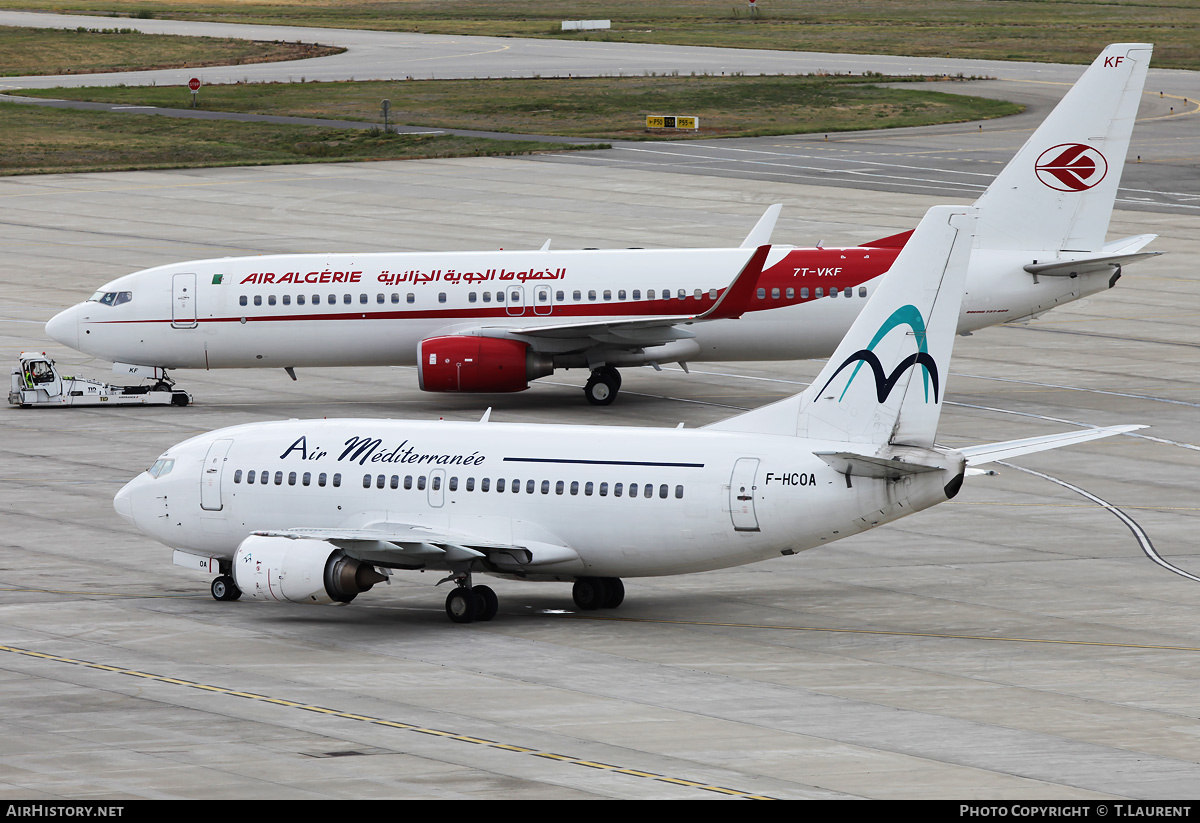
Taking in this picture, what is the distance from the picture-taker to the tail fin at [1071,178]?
179 feet

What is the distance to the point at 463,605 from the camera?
Answer: 3444cm

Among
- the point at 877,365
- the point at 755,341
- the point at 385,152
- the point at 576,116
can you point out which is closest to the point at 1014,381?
the point at 755,341

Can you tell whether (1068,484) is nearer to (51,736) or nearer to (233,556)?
(233,556)

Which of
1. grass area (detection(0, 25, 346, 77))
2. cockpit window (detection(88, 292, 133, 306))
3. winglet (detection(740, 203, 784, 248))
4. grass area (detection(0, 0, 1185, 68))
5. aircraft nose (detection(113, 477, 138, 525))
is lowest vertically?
aircraft nose (detection(113, 477, 138, 525))

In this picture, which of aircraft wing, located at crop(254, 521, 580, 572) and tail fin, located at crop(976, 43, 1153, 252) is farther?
tail fin, located at crop(976, 43, 1153, 252)

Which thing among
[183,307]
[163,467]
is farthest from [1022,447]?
[183,307]

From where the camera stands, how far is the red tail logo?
54.7 m

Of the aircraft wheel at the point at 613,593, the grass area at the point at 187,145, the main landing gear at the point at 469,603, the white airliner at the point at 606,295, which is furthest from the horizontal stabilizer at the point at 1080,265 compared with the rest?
the grass area at the point at 187,145

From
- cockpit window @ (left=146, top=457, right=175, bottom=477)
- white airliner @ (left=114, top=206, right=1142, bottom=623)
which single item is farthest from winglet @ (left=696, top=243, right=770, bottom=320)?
cockpit window @ (left=146, top=457, right=175, bottom=477)

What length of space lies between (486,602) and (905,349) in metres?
9.37

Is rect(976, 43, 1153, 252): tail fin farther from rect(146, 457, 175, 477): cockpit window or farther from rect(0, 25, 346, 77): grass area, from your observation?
rect(0, 25, 346, 77): grass area

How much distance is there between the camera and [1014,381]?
190ft

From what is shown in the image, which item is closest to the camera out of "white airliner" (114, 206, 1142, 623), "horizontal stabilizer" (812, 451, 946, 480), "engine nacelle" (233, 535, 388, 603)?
"horizontal stabilizer" (812, 451, 946, 480)

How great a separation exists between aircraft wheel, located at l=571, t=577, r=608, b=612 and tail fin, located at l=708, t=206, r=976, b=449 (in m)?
5.51
